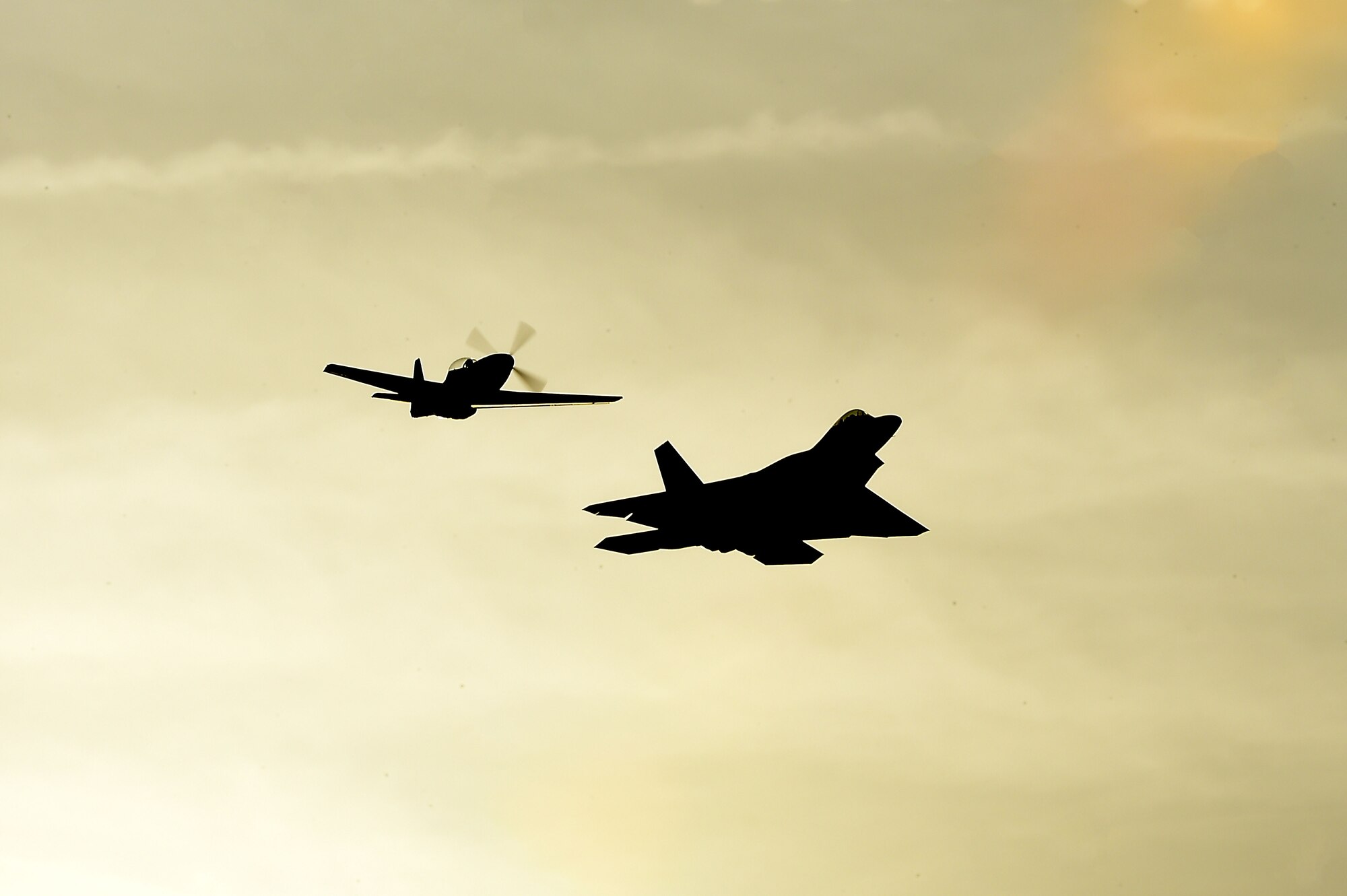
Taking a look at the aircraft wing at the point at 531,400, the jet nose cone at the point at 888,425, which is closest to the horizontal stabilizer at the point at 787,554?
the jet nose cone at the point at 888,425

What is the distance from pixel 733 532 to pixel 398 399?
33509 mm

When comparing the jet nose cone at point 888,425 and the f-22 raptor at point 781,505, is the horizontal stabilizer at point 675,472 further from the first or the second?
the jet nose cone at point 888,425

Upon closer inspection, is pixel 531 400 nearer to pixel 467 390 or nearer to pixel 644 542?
pixel 467 390

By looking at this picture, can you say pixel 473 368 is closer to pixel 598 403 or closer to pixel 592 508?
pixel 598 403

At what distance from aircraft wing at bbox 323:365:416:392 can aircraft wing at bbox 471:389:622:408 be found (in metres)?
4.78

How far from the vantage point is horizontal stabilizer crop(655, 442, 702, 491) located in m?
50.6

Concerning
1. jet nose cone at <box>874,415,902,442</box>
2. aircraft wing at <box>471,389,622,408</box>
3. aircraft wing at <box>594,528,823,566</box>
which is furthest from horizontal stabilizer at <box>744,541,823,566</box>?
aircraft wing at <box>471,389,622,408</box>

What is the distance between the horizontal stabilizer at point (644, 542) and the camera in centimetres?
5116

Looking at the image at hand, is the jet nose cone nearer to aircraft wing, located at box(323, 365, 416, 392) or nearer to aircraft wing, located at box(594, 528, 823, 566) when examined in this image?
aircraft wing, located at box(594, 528, 823, 566)

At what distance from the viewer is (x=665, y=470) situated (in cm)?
5097

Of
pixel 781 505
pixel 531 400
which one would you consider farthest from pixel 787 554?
pixel 531 400

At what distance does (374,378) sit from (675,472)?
31.2 m

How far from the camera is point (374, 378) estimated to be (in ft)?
244

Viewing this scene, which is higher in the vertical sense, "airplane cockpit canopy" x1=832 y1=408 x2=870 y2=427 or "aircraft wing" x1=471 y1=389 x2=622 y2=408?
"aircraft wing" x1=471 y1=389 x2=622 y2=408
